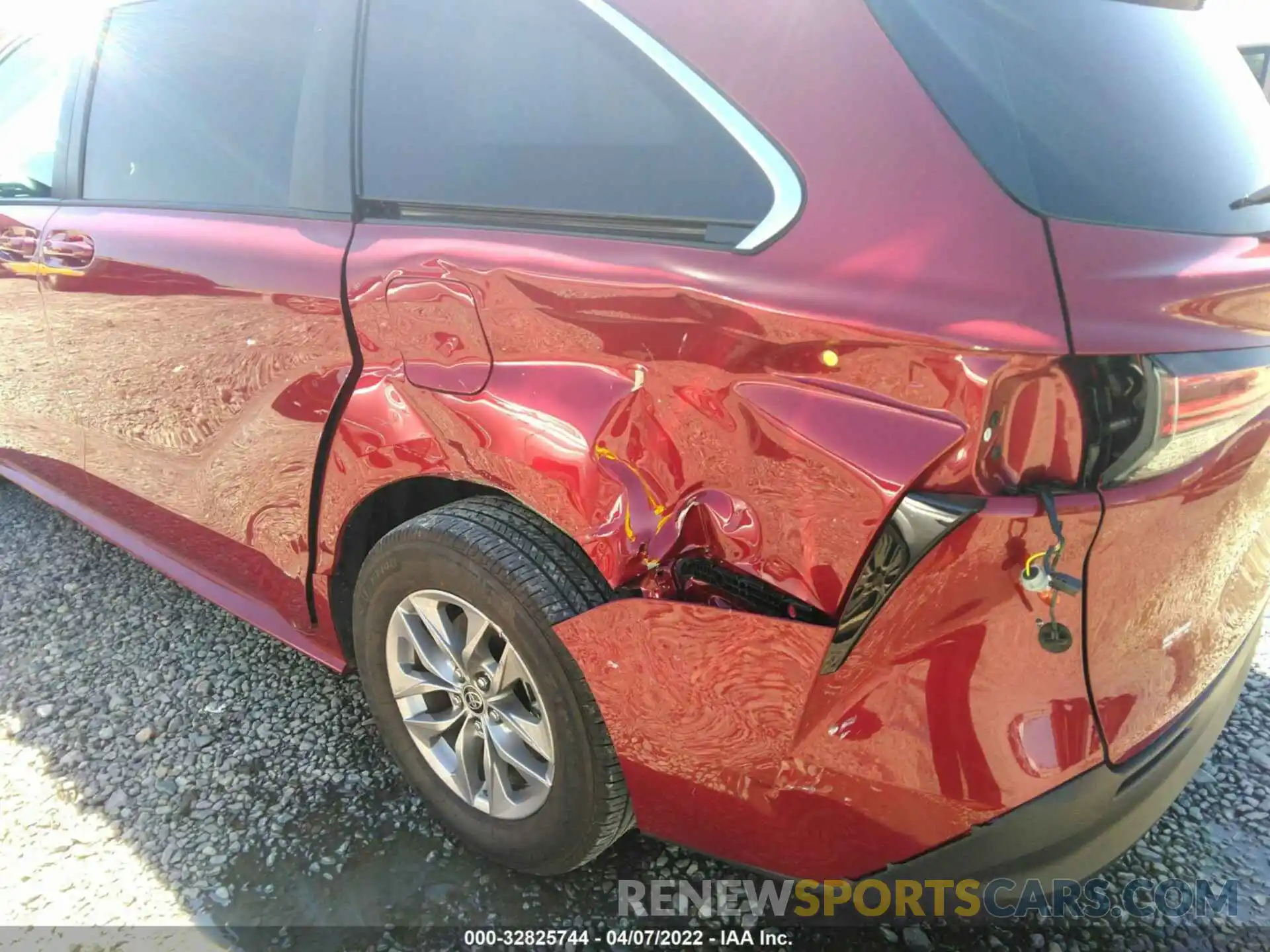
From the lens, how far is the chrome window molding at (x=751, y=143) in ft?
3.95

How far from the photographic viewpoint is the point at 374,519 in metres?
1.92

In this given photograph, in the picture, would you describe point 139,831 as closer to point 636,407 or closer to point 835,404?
point 636,407

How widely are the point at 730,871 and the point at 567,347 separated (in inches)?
47.3

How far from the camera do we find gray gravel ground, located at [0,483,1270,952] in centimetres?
176

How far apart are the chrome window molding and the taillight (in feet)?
1.66

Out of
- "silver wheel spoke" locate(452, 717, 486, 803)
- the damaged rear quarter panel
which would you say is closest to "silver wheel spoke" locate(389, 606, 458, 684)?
"silver wheel spoke" locate(452, 717, 486, 803)

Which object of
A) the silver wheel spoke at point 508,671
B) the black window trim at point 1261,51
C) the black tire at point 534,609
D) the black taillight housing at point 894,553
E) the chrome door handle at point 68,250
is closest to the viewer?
the black taillight housing at point 894,553

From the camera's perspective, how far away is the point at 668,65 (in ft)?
4.38

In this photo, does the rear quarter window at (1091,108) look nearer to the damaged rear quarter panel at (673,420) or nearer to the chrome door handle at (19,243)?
the damaged rear quarter panel at (673,420)

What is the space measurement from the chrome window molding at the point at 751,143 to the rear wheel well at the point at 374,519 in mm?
779

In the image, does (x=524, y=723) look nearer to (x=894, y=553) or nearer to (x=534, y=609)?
(x=534, y=609)

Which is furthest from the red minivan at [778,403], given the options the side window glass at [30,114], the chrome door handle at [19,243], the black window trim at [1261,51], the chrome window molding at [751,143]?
the side window glass at [30,114]

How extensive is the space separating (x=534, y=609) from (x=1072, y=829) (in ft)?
2.94

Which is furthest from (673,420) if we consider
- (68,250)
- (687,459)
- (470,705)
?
(68,250)
